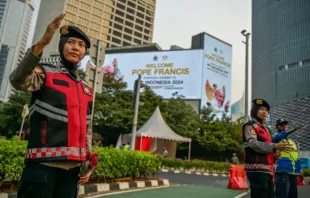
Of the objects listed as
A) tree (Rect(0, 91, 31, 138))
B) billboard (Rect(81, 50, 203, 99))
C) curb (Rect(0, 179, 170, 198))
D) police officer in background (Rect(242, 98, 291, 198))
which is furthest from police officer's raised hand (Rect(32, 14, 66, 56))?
billboard (Rect(81, 50, 203, 99))

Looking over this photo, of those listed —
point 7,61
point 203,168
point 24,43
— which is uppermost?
point 24,43

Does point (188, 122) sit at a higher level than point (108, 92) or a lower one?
lower

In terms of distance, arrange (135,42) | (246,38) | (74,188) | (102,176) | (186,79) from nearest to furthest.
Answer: (74,188)
(102,176)
(246,38)
(186,79)
(135,42)

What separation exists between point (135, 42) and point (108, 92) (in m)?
61.0

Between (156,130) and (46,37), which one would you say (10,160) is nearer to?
(46,37)

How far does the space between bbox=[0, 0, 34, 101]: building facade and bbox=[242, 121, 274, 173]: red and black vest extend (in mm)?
102482

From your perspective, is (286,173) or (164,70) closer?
(286,173)

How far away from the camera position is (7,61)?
99.8 meters

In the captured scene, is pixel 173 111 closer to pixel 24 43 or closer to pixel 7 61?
pixel 7 61

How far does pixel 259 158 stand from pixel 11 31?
115 metres

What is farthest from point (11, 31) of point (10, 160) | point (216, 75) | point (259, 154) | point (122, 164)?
point (259, 154)

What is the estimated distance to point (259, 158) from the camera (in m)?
3.25

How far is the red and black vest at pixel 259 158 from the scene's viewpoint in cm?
321

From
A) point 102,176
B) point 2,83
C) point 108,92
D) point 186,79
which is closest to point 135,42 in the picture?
point 2,83
